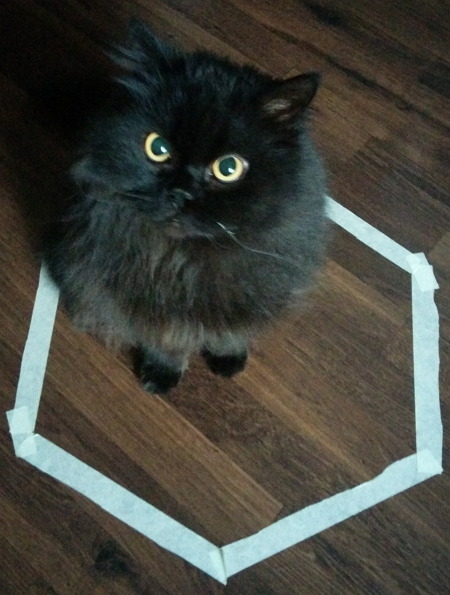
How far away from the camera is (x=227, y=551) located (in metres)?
1.11

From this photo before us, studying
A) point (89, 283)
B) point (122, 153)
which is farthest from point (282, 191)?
point (89, 283)

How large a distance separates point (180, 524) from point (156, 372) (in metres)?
0.28

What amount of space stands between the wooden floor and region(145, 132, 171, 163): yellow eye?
1.83ft

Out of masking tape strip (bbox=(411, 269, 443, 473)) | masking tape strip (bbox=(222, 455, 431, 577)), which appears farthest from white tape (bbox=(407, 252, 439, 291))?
masking tape strip (bbox=(222, 455, 431, 577))

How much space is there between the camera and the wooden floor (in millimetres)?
1111

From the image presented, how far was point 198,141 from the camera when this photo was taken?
752 mm

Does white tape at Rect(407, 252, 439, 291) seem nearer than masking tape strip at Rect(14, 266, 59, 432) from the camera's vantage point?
No

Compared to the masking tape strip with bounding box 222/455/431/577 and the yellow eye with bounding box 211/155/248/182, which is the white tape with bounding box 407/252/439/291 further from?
the yellow eye with bounding box 211/155/248/182

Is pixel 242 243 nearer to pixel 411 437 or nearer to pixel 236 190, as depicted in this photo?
pixel 236 190

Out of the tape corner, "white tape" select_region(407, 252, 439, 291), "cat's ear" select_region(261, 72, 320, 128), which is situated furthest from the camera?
"white tape" select_region(407, 252, 439, 291)

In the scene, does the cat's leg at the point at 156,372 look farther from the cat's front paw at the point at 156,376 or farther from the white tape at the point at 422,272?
the white tape at the point at 422,272

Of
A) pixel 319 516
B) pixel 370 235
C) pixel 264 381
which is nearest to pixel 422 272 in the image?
pixel 370 235

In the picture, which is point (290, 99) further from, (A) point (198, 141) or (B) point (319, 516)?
(B) point (319, 516)

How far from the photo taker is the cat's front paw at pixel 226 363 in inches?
46.8
